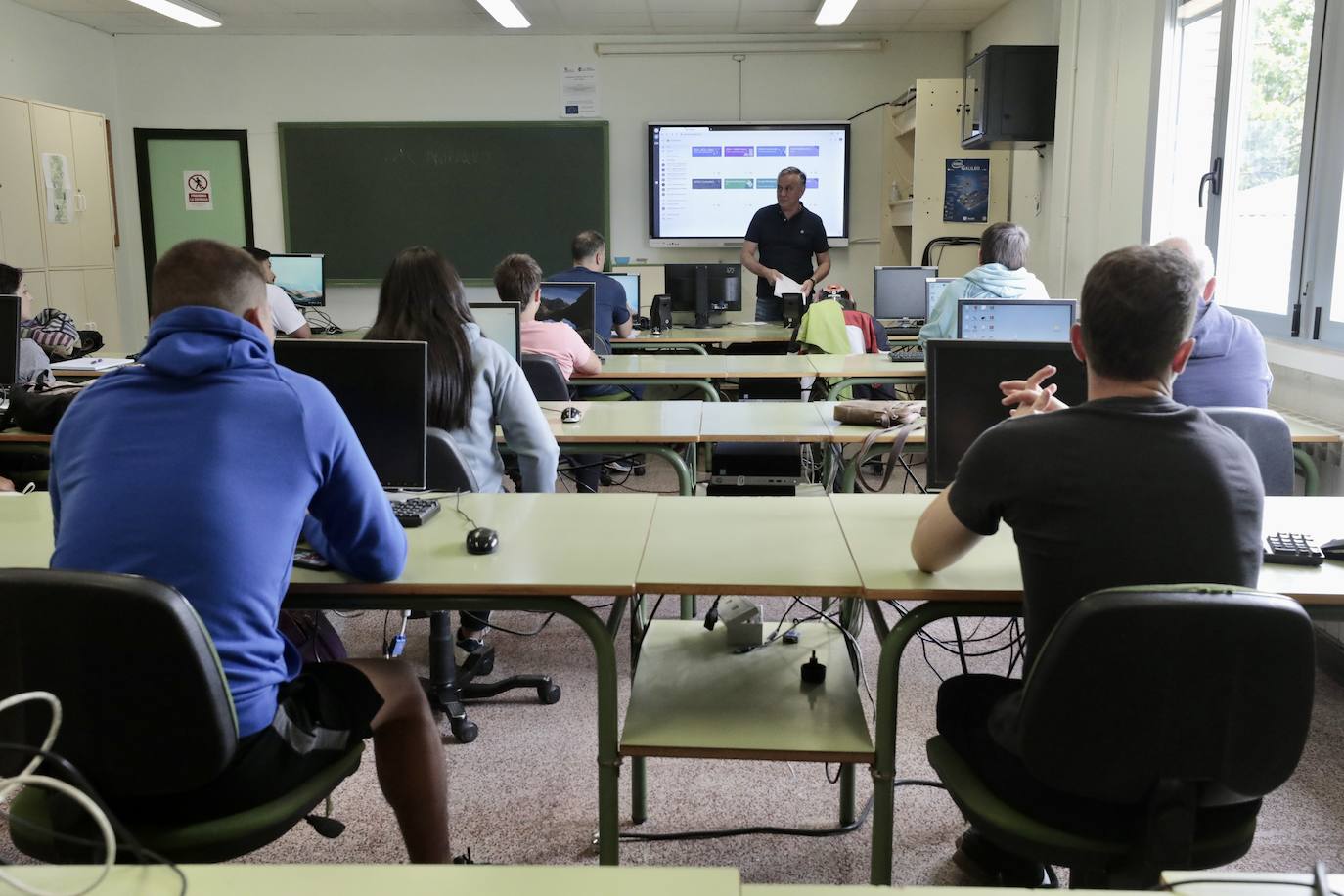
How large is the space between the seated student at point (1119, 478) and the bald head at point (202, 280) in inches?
46.0

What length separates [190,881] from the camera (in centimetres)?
103

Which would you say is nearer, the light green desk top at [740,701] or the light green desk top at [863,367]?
the light green desk top at [740,701]

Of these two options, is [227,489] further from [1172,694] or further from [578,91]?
[578,91]

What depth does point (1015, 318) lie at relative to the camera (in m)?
4.00

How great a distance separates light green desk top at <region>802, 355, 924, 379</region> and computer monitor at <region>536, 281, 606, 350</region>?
1.15 metres

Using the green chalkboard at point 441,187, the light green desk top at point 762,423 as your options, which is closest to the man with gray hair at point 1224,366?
the light green desk top at point 762,423

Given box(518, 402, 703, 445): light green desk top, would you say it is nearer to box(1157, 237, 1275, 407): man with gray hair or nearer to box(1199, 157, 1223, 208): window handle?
box(1157, 237, 1275, 407): man with gray hair

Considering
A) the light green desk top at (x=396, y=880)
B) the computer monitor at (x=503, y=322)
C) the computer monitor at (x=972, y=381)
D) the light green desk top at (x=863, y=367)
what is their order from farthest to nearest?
the light green desk top at (x=863, y=367), the computer monitor at (x=503, y=322), the computer monitor at (x=972, y=381), the light green desk top at (x=396, y=880)

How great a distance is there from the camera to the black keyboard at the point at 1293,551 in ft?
6.59

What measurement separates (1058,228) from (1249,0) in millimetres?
1952

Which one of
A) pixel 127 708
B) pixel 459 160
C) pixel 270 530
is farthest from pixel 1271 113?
pixel 459 160

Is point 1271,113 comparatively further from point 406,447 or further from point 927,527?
point 406,447

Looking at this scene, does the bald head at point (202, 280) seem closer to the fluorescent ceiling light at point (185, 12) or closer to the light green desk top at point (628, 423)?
the light green desk top at point (628, 423)

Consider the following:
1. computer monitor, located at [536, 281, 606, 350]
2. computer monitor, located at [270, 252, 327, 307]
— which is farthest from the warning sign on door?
computer monitor, located at [536, 281, 606, 350]
